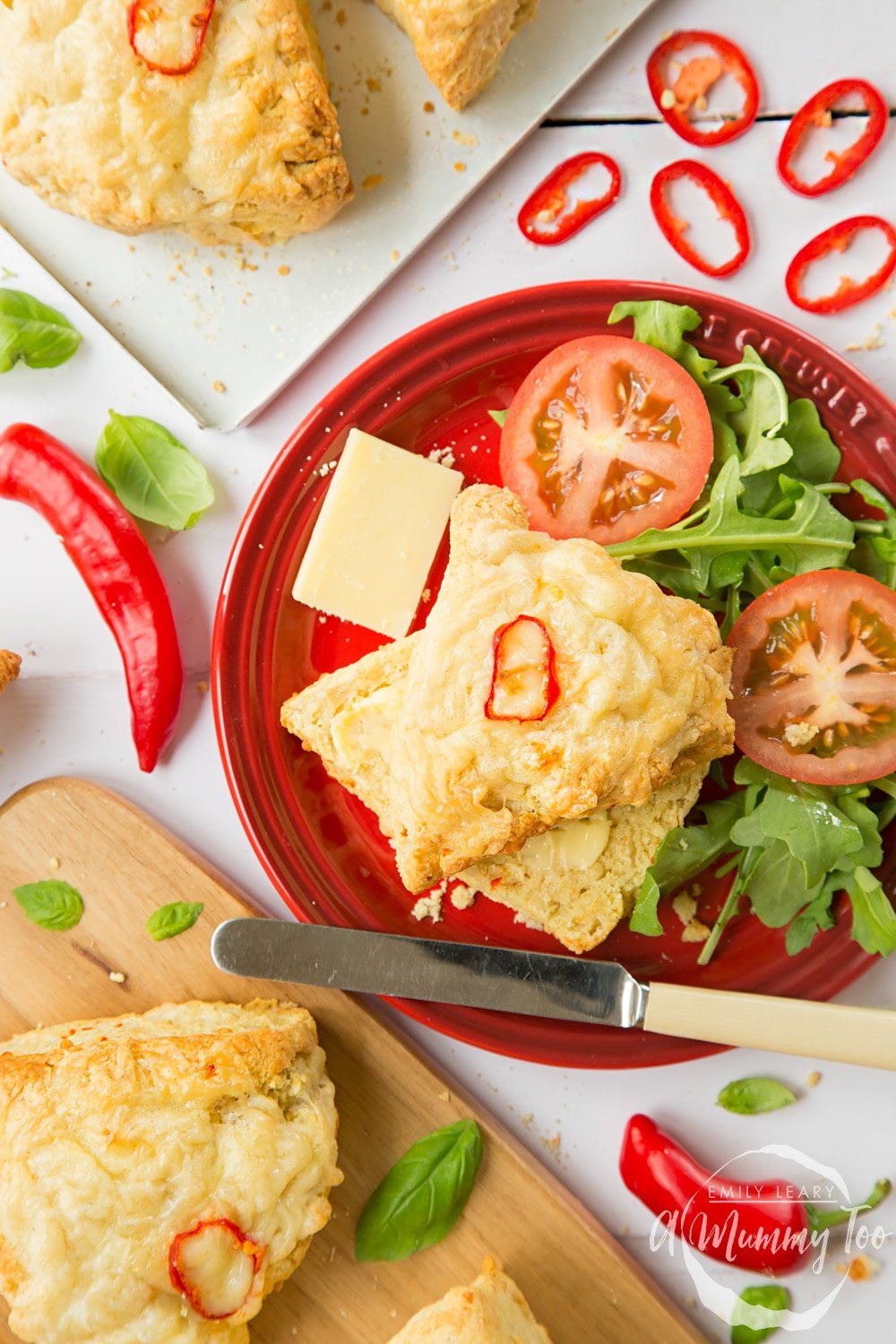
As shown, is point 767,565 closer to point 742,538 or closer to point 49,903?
point 742,538

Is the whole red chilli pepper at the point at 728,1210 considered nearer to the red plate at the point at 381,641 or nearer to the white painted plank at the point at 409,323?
the red plate at the point at 381,641

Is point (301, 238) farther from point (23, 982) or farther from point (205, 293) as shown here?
point (23, 982)

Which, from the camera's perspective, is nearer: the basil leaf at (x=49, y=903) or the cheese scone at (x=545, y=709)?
the cheese scone at (x=545, y=709)

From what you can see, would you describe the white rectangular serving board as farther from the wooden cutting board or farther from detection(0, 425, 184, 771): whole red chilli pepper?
the wooden cutting board

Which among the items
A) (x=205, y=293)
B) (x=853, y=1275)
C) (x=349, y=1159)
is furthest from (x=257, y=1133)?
(x=205, y=293)

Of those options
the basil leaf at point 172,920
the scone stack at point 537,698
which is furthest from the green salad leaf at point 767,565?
the basil leaf at point 172,920

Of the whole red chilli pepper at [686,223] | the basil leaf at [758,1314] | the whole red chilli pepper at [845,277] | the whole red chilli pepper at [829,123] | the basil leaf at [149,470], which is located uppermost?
the whole red chilli pepper at [829,123]

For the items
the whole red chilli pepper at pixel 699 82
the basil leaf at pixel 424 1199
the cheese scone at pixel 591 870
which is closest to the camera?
the cheese scone at pixel 591 870

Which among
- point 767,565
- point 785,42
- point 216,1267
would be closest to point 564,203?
point 785,42
